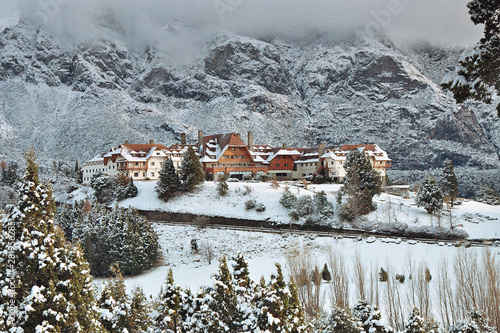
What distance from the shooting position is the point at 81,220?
54531 millimetres

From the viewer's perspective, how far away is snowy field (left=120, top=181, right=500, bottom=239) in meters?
50.3

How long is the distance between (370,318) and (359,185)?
39440 mm

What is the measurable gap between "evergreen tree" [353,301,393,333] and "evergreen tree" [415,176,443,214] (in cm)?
3900

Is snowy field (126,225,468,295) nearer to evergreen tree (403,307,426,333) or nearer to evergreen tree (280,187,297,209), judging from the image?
evergreen tree (280,187,297,209)

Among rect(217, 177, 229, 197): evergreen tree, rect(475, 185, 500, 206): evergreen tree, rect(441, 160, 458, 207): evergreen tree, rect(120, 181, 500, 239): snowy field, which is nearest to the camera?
rect(120, 181, 500, 239): snowy field

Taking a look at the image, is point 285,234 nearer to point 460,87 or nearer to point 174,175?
point 174,175

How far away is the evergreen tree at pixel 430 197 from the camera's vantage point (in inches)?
2062

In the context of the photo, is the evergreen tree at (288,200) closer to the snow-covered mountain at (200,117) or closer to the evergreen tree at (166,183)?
the evergreen tree at (166,183)

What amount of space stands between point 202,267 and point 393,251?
20594mm

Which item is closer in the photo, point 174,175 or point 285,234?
point 285,234

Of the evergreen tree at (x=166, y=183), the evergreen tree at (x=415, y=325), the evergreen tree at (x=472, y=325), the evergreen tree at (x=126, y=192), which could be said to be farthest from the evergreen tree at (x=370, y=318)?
the evergreen tree at (x=126, y=192)

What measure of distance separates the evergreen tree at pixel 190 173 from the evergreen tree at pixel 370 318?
150 ft

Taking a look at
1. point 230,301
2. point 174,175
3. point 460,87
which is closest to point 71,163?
point 174,175

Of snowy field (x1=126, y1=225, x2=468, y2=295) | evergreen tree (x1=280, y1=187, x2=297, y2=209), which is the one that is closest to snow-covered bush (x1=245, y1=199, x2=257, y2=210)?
evergreen tree (x1=280, y1=187, x2=297, y2=209)
